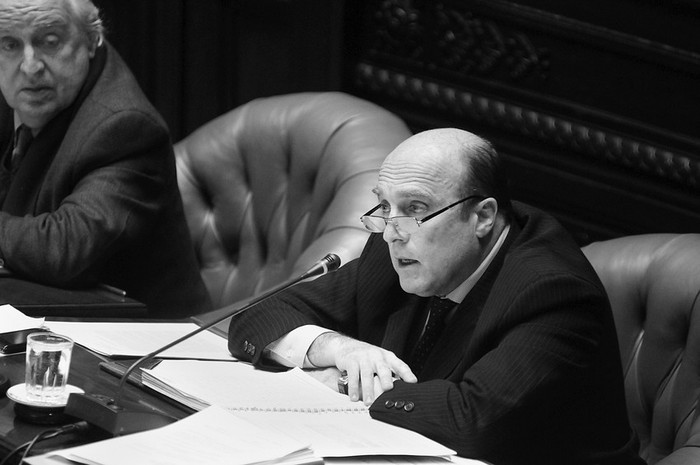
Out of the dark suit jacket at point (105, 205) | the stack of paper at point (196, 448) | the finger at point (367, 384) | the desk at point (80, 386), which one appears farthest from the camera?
the dark suit jacket at point (105, 205)

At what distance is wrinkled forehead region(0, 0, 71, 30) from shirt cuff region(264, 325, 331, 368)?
3.86 feet

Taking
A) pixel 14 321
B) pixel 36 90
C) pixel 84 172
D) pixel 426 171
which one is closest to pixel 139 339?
pixel 14 321

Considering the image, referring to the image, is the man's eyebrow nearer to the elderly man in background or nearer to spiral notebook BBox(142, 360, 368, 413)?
the elderly man in background

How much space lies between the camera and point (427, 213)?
97.3 inches

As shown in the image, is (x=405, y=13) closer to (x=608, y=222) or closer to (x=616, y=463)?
(x=608, y=222)

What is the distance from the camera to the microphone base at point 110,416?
2012 millimetres

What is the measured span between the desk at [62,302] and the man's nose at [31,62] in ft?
1.77

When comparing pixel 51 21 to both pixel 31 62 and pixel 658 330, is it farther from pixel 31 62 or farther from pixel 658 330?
pixel 658 330

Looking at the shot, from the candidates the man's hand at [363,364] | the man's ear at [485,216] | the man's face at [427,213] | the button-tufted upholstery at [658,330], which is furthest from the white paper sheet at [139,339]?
the button-tufted upholstery at [658,330]

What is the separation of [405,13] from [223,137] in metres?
0.69

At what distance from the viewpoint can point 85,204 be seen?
124 inches

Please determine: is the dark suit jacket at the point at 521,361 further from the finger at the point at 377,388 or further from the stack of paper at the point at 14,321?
the stack of paper at the point at 14,321

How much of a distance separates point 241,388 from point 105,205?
0.99 meters

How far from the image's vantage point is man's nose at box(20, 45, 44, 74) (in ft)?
10.7
